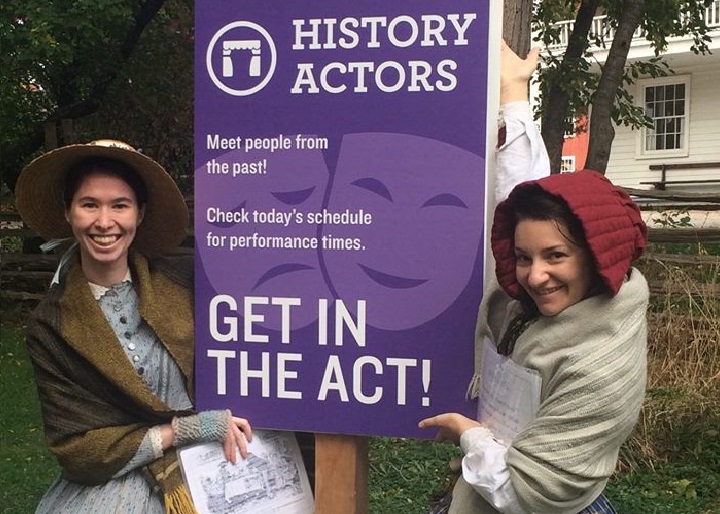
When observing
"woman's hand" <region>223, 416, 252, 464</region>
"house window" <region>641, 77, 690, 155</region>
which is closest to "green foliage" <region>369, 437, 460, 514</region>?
"woman's hand" <region>223, 416, 252, 464</region>

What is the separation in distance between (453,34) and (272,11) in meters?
0.46

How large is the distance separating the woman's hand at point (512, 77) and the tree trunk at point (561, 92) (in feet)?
15.7

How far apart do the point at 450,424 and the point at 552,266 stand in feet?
1.48

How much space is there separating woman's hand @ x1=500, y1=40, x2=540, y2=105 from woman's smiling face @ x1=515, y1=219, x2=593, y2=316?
44 cm

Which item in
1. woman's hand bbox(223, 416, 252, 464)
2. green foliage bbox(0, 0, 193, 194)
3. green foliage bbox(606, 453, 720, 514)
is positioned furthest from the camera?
green foliage bbox(0, 0, 193, 194)

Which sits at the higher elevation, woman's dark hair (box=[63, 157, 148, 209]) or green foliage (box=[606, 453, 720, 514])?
woman's dark hair (box=[63, 157, 148, 209])

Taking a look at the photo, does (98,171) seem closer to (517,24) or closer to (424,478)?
(517,24)

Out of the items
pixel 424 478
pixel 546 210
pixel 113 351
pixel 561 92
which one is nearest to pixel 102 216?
pixel 113 351

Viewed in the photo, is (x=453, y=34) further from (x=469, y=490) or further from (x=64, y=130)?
(x=64, y=130)

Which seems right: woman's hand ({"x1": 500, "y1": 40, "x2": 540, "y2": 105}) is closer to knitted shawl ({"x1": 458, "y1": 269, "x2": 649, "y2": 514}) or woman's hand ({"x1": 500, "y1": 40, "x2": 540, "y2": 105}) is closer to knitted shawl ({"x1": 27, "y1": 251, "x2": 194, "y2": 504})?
knitted shawl ({"x1": 458, "y1": 269, "x2": 649, "y2": 514})

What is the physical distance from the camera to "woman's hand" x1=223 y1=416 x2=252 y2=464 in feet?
6.96

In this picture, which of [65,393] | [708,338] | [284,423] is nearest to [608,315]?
[284,423]

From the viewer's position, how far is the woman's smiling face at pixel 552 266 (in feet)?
5.44

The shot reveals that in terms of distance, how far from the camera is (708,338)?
491 cm
